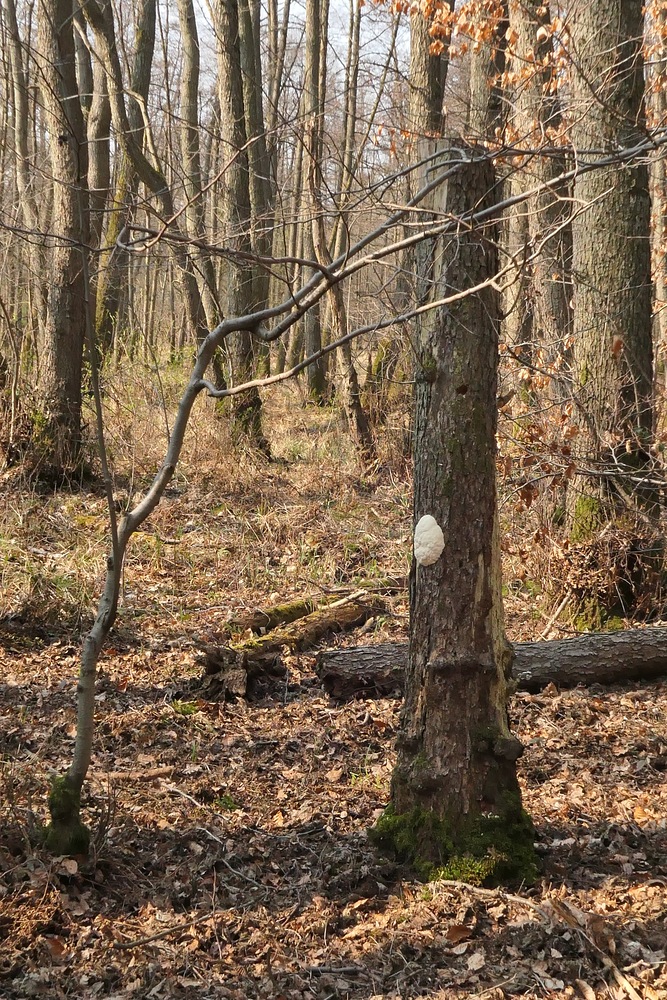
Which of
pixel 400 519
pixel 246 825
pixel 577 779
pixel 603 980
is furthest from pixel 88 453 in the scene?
pixel 603 980

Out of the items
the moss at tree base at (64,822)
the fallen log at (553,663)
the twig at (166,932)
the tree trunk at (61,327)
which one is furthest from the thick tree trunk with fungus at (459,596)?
the tree trunk at (61,327)

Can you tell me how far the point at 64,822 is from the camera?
3457 millimetres

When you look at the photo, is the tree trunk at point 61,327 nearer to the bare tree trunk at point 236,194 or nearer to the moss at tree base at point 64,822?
the bare tree trunk at point 236,194

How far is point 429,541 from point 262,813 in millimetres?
1774

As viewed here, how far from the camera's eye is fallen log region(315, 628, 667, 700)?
17.6 feet

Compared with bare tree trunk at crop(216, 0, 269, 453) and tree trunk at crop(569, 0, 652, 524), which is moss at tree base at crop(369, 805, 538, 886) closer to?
tree trunk at crop(569, 0, 652, 524)

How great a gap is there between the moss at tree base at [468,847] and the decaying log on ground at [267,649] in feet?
6.51

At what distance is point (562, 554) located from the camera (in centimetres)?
601

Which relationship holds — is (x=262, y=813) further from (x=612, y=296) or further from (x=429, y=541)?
(x=612, y=296)

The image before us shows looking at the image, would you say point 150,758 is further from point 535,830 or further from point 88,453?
point 88,453

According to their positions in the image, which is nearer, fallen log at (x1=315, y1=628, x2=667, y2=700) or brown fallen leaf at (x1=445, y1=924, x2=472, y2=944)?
brown fallen leaf at (x1=445, y1=924, x2=472, y2=944)

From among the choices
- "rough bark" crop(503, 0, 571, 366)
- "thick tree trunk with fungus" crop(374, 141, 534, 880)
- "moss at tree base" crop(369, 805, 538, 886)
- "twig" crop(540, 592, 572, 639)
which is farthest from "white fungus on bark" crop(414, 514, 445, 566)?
"rough bark" crop(503, 0, 571, 366)

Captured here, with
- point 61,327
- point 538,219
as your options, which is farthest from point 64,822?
point 538,219

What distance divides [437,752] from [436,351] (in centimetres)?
169
